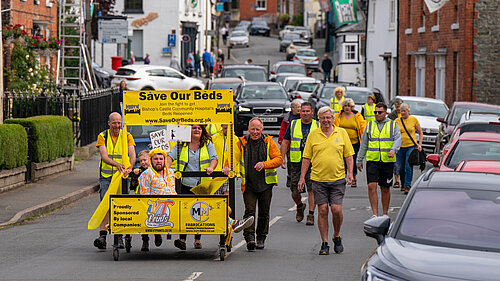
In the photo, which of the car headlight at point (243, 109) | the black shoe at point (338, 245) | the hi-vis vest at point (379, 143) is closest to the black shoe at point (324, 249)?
the black shoe at point (338, 245)

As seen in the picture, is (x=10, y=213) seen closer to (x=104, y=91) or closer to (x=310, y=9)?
(x=104, y=91)

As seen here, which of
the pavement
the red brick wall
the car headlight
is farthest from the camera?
the red brick wall

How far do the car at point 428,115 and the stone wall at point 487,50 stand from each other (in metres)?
5.05

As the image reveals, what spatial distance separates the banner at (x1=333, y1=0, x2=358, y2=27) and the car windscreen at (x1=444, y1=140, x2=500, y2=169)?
136ft

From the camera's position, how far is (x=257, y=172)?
41.0 ft

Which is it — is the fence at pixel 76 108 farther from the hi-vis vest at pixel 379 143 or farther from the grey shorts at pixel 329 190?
the grey shorts at pixel 329 190

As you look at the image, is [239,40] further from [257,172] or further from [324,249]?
[324,249]

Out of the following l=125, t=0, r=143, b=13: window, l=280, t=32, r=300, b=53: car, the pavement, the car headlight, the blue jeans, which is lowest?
the pavement

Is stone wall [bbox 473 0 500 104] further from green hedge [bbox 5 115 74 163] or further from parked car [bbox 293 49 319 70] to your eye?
parked car [bbox 293 49 319 70]

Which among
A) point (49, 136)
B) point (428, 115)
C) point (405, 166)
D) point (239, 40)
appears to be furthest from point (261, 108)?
point (239, 40)

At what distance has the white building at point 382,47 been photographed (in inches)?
1809

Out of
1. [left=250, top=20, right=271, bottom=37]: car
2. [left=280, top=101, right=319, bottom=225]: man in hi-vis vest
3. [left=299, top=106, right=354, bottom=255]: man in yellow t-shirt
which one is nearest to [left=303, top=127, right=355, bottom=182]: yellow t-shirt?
[left=299, top=106, right=354, bottom=255]: man in yellow t-shirt

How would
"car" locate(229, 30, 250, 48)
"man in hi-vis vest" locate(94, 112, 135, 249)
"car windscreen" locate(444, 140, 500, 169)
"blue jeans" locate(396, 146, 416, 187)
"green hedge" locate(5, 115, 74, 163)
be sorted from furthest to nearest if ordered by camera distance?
"car" locate(229, 30, 250, 48), "green hedge" locate(5, 115, 74, 163), "blue jeans" locate(396, 146, 416, 187), "car windscreen" locate(444, 140, 500, 169), "man in hi-vis vest" locate(94, 112, 135, 249)

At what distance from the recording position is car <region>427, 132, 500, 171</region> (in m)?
13.7
